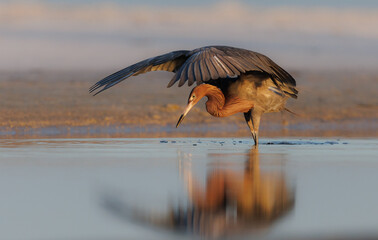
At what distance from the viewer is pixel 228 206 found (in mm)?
5449

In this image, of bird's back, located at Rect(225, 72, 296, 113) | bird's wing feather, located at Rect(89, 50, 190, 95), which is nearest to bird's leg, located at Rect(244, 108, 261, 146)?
bird's back, located at Rect(225, 72, 296, 113)

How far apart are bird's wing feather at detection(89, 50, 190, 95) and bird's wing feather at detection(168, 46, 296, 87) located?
1060mm

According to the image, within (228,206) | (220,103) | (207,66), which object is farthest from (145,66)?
(228,206)

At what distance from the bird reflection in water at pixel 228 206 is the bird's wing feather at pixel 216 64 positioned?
132 centimetres

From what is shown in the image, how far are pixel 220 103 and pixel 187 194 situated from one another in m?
5.82

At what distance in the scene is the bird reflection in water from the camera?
4652 mm

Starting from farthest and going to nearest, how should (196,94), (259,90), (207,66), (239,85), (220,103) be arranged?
1. (259,90)
2. (239,85)
3. (220,103)
4. (196,94)
5. (207,66)

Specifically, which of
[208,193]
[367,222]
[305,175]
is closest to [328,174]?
[305,175]

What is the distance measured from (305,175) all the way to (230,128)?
12.9 m

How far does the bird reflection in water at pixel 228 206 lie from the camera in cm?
465

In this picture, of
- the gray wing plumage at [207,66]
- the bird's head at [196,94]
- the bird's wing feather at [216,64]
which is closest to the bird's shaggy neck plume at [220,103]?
the bird's head at [196,94]

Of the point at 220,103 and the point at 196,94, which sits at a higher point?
the point at 196,94

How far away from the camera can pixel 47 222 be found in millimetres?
4953

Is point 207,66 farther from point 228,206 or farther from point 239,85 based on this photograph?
point 228,206
